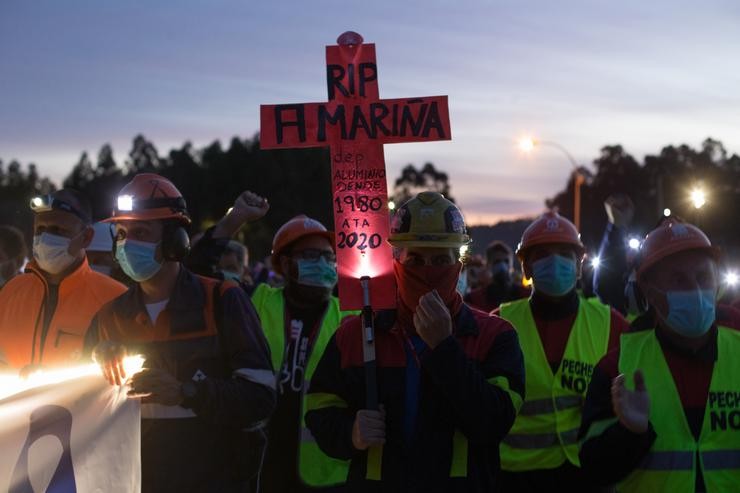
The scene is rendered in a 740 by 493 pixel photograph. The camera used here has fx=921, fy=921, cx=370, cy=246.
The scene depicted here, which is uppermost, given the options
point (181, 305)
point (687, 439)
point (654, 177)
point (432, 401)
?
point (654, 177)

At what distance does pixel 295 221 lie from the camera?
725 centimetres

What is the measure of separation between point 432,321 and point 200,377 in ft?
5.55

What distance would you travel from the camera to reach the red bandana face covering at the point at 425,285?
3689 mm

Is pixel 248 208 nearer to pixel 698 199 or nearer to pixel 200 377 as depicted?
pixel 200 377

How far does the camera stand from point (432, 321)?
339cm

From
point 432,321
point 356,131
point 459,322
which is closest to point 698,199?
point 356,131

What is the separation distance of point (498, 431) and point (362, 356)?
0.62m

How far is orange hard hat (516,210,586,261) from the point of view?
644 centimetres

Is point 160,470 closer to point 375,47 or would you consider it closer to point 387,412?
point 387,412

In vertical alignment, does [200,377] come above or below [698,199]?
below

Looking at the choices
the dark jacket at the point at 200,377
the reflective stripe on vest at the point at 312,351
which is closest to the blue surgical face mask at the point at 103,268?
the reflective stripe on vest at the point at 312,351

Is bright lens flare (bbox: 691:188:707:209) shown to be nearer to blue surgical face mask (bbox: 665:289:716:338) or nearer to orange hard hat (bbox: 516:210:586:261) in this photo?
orange hard hat (bbox: 516:210:586:261)

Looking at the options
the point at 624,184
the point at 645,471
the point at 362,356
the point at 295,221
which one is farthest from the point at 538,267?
the point at 624,184

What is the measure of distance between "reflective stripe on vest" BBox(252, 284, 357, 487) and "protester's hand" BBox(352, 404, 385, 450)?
2.29m
